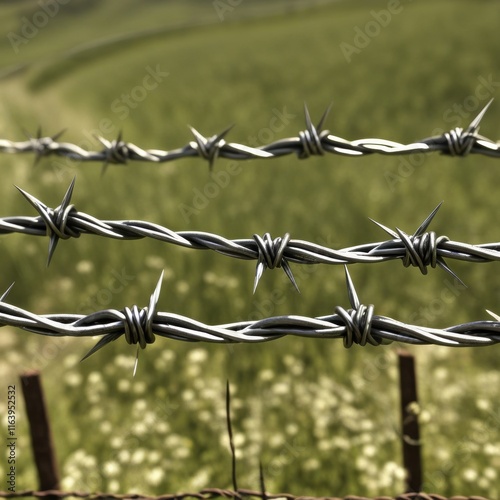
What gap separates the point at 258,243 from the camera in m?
1.45

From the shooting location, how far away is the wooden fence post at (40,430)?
1.99m

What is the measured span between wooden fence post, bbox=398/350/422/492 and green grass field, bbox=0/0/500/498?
1.54 ft

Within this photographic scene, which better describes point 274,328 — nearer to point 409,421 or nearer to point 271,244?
point 271,244

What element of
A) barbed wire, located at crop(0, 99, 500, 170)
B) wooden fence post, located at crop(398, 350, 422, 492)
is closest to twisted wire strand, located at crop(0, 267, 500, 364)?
barbed wire, located at crop(0, 99, 500, 170)

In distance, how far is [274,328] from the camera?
1401 mm

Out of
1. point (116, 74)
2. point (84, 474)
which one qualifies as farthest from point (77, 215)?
point (116, 74)

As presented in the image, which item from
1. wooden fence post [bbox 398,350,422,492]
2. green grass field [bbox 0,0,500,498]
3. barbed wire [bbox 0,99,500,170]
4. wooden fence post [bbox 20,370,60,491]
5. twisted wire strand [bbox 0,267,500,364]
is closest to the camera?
twisted wire strand [bbox 0,267,500,364]

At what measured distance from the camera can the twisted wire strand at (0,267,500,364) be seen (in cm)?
133

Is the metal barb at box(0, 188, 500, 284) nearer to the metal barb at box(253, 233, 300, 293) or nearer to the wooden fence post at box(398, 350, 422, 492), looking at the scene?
the metal barb at box(253, 233, 300, 293)

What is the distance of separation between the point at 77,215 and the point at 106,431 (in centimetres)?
224

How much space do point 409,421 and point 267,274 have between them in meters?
2.35

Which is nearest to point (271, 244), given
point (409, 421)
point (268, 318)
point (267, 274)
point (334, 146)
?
point (268, 318)

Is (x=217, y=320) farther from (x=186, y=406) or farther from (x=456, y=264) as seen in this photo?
(x=456, y=264)

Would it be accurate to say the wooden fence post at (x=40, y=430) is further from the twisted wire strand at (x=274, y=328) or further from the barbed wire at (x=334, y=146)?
the barbed wire at (x=334, y=146)
